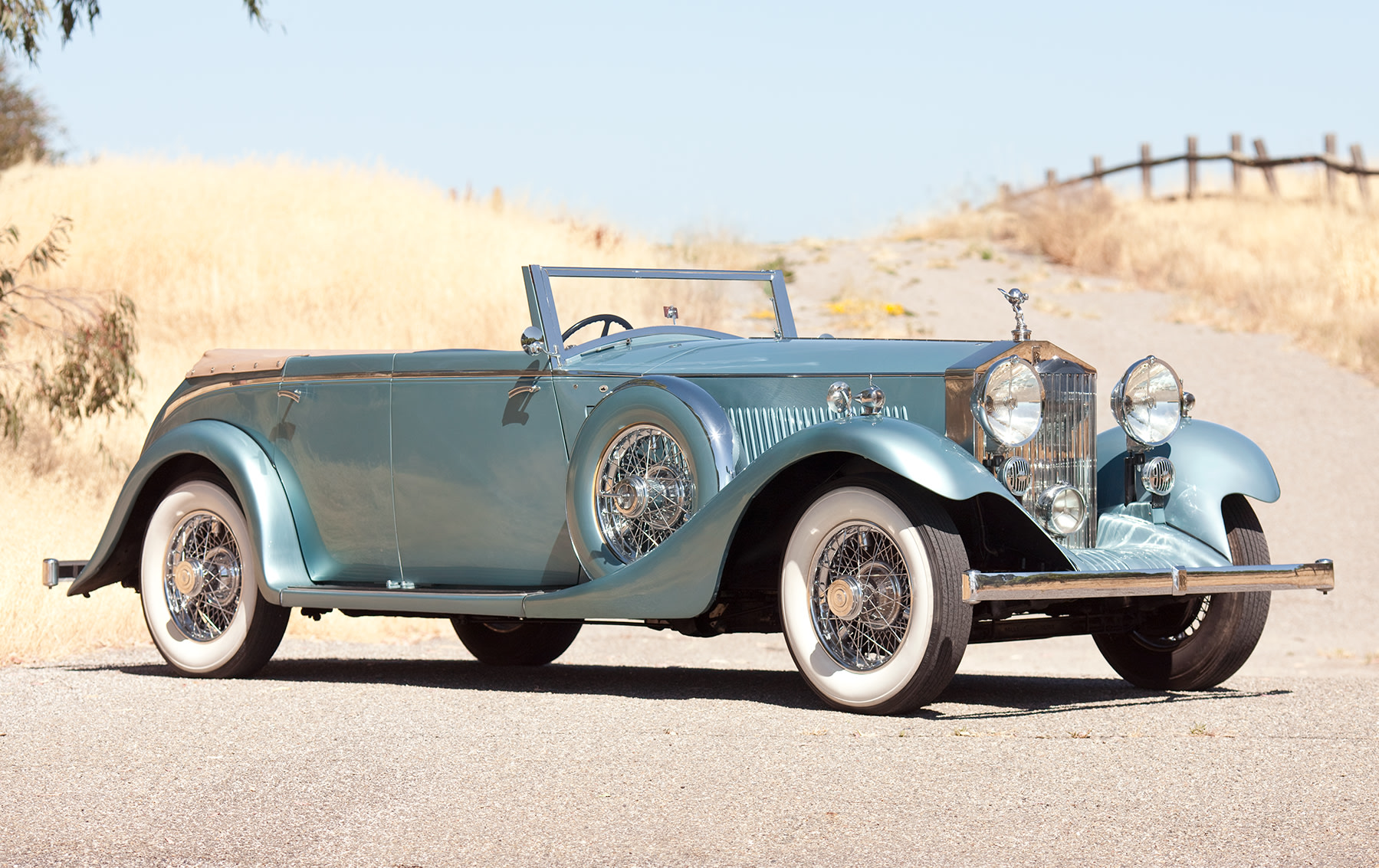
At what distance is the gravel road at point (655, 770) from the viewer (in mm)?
3406

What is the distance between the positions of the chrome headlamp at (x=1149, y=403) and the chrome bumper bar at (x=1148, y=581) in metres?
0.62

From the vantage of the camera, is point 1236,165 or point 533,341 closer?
point 533,341

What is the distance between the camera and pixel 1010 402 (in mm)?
5305

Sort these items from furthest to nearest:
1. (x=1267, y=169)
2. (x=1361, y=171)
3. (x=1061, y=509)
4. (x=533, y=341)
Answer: (x=1267, y=169) → (x=1361, y=171) → (x=533, y=341) → (x=1061, y=509)

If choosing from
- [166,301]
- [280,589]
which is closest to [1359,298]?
[166,301]

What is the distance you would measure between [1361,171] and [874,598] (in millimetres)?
25503

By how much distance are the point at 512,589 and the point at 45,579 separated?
2.20 m

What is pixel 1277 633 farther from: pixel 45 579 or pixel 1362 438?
pixel 45 579

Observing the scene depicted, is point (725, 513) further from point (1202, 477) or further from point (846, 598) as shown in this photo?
point (1202, 477)

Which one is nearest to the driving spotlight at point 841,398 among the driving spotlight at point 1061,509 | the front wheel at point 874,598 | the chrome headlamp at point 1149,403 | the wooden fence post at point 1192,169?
the front wheel at point 874,598

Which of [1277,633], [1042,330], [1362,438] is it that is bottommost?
[1277,633]

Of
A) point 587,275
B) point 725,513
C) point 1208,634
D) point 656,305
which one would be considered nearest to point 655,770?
point 725,513

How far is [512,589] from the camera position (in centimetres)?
611

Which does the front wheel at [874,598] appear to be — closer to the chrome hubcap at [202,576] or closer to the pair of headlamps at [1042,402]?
the pair of headlamps at [1042,402]
